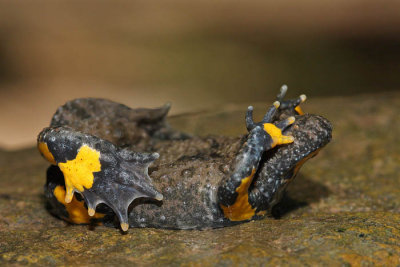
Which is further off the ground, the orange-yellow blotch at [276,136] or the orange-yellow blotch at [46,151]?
the orange-yellow blotch at [276,136]

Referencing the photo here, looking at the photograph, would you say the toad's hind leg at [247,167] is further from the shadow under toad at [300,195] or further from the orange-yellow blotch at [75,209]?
the orange-yellow blotch at [75,209]

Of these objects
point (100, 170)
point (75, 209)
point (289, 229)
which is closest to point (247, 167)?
point (289, 229)

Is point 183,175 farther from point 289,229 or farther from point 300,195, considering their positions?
point 300,195

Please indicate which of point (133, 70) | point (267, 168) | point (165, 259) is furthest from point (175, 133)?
point (133, 70)

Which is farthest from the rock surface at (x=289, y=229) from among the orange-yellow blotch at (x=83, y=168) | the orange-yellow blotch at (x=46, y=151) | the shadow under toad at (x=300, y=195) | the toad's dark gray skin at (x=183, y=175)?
the orange-yellow blotch at (x=46, y=151)

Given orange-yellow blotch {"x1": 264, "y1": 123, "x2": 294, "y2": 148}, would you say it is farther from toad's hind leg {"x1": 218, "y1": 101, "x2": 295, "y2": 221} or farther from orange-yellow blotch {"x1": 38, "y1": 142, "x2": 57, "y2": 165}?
orange-yellow blotch {"x1": 38, "y1": 142, "x2": 57, "y2": 165}

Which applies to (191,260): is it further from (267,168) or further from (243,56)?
(243,56)
